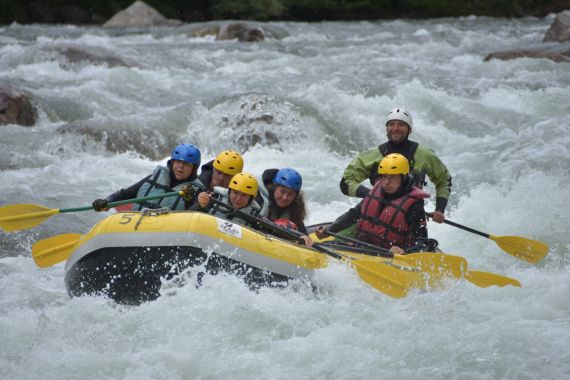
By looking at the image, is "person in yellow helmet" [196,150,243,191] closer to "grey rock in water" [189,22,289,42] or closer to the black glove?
the black glove

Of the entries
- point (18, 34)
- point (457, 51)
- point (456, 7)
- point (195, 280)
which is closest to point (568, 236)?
point (195, 280)

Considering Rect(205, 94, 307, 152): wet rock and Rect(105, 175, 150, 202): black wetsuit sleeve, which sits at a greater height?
Rect(205, 94, 307, 152): wet rock

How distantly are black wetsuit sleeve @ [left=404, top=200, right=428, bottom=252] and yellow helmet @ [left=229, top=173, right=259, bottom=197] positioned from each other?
1182 millimetres

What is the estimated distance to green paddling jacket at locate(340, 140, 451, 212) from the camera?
21.2ft

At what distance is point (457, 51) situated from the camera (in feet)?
57.8

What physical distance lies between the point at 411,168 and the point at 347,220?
768mm

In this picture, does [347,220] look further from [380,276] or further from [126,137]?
[126,137]

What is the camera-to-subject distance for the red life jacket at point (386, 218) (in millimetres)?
5793

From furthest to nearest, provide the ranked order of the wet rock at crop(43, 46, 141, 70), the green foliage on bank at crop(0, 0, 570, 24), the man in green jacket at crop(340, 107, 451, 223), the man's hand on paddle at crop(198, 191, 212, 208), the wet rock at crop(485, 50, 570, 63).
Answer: the green foliage on bank at crop(0, 0, 570, 24)
the wet rock at crop(485, 50, 570, 63)
the wet rock at crop(43, 46, 141, 70)
the man in green jacket at crop(340, 107, 451, 223)
the man's hand on paddle at crop(198, 191, 212, 208)

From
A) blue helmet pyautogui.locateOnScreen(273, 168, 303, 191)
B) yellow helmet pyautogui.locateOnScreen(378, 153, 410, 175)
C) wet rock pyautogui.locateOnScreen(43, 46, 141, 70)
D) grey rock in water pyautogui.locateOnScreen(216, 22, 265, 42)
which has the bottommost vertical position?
blue helmet pyautogui.locateOnScreen(273, 168, 303, 191)

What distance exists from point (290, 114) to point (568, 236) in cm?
458

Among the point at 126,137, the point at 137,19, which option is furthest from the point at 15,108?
the point at 137,19

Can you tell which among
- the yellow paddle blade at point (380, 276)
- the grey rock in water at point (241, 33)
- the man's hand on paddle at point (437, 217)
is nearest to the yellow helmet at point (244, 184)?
the yellow paddle blade at point (380, 276)

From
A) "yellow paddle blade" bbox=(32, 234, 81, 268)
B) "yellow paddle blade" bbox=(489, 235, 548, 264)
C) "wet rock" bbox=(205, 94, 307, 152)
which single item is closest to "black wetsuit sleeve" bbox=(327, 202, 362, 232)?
"yellow paddle blade" bbox=(489, 235, 548, 264)
